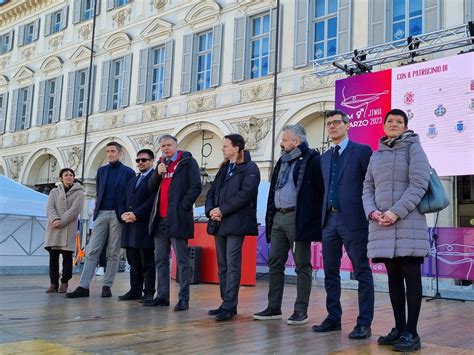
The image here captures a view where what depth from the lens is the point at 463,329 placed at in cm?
523

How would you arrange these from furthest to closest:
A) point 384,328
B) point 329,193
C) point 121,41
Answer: point 121,41
point 384,328
point 329,193

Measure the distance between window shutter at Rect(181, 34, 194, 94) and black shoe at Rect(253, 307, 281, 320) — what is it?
13.4 meters

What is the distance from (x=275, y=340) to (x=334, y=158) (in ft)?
5.16

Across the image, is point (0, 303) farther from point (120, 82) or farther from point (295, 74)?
point (120, 82)

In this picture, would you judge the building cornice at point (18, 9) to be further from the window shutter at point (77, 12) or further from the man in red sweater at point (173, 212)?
the man in red sweater at point (173, 212)

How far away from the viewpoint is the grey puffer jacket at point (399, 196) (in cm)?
396

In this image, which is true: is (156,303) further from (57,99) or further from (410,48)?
(57,99)

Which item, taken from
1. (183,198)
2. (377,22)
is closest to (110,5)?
(377,22)

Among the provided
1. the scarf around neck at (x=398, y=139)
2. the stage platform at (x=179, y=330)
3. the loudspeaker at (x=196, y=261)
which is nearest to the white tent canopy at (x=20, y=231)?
the loudspeaker at (x=196, y=261)

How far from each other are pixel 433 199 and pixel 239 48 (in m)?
13.3

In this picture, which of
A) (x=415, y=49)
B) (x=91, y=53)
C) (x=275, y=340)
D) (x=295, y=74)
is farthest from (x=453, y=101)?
(x=91, y=53)

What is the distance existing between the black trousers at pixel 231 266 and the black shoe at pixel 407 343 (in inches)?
69.1

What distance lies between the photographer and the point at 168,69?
1867cm

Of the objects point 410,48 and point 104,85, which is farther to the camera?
point 104,85
